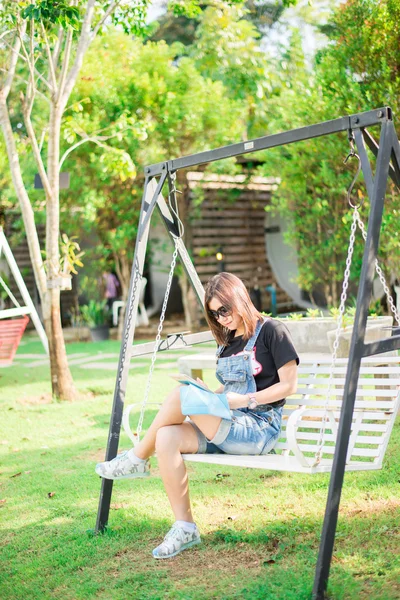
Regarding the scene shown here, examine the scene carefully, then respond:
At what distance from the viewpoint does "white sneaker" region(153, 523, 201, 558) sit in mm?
3641

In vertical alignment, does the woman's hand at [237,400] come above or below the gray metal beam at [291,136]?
below

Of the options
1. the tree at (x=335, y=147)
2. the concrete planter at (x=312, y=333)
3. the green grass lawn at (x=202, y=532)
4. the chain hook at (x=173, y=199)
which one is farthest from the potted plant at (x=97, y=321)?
the chain hook at (x=173, y=199)

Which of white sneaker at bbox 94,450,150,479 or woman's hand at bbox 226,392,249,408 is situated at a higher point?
woman's hand at bbox 226,392,249,408

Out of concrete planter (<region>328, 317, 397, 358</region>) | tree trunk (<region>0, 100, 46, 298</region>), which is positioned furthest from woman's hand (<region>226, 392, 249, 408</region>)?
tree trunk (<region>0, 100, 46, 298</region>)

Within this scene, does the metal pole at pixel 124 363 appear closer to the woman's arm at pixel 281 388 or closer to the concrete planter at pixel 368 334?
the woman's arm at pixel 281 388

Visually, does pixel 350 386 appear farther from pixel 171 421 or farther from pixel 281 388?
pixel 171 421

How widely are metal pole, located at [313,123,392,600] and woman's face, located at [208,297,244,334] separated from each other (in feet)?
2.63

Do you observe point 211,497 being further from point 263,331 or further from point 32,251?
point 32,251

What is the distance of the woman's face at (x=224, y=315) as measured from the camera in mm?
3812

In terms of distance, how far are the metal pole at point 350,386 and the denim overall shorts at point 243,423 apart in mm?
645

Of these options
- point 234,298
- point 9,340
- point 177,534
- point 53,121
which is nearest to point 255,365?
point 234,298

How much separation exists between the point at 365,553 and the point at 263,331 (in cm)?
113

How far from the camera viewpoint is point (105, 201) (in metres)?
14.3

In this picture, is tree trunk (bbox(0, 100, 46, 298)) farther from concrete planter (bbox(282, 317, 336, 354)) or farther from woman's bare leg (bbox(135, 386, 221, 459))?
woman's bare leg (bbox(135, 386, 221, 459))
